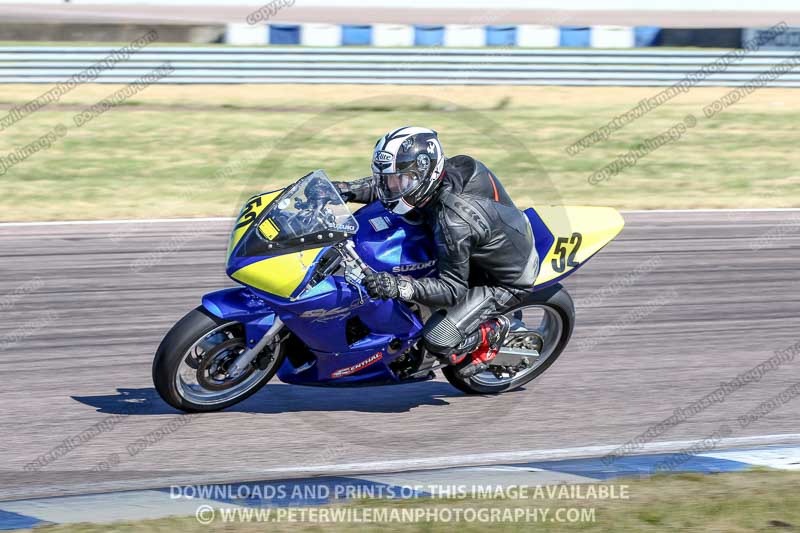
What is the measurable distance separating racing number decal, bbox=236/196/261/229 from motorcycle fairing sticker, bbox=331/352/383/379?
110cm

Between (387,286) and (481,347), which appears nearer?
(387,286)

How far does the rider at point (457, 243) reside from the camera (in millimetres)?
6012

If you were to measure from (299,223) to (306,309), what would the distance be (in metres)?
0.51

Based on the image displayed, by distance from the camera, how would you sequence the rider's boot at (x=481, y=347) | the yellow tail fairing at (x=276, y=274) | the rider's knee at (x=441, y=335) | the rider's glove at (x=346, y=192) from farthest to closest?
the rider's glove at (x=346, y=192)
the rider's boot at (x=481, y=347)
the rider's knee at (x=441, y=335)
the yellow tail fairing at (x=276, y=274)

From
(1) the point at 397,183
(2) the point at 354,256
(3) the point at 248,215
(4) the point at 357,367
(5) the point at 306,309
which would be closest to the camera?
(2) the point at 354,256

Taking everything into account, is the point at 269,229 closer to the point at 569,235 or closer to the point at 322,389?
the point at 322,389

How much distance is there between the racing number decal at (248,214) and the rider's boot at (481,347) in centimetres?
156

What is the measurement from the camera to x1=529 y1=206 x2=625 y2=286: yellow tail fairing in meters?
6.97

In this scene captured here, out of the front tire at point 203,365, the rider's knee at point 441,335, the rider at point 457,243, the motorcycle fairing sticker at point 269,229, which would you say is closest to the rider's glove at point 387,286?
the rider at point 457,243

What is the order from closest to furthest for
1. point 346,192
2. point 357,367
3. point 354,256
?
point 354,256
point 357,367
point 346,192

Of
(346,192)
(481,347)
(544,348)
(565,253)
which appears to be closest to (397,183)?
(346,192)

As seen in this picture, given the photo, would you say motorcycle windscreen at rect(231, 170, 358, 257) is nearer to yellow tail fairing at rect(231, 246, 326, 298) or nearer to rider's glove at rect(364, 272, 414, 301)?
yellow tail fairing at rect(231, 246, 326, 298)

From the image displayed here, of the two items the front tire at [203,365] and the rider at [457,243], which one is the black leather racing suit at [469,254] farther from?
the front tire at [203,365]

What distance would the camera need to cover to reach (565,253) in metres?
7.05
